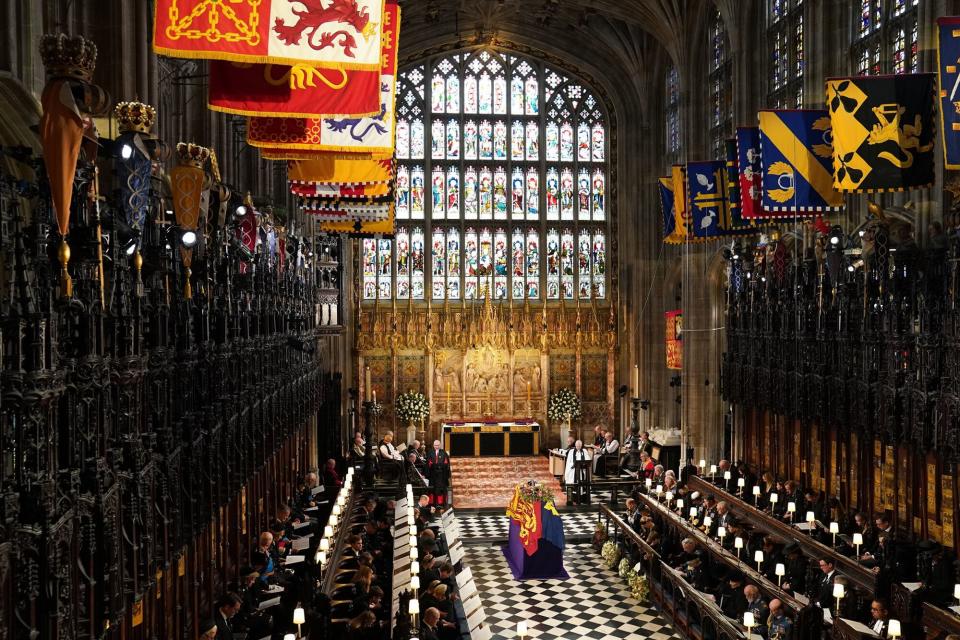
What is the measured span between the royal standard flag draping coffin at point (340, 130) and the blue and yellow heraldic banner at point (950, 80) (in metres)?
5.87

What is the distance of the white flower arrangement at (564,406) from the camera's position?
28422 millimetres

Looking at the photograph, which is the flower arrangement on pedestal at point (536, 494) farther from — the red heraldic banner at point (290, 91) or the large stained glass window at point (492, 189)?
the large stained glass window at point (492, 189)

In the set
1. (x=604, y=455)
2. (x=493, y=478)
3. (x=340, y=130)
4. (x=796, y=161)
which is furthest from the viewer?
(x=493, y=478)

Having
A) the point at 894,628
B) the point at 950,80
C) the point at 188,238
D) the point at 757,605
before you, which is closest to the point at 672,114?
the point at 950,80

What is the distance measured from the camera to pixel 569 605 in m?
14.5

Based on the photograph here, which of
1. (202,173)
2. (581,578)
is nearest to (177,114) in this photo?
(202,173)

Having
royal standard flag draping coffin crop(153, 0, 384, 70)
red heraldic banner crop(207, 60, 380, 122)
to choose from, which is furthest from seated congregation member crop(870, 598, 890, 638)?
royal standard flag draping coffin crop(153, 0, 384, 70)

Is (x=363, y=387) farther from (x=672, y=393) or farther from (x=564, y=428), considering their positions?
(x=672, y=393)

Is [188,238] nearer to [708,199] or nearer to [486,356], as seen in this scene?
[708,199]

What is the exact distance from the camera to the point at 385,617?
1039 cm

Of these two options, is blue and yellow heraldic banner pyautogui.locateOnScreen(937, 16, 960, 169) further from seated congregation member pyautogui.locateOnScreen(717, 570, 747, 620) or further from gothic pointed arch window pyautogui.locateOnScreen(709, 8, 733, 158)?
gothic pointed arch window pyautogui.locateOnScreen(709, 8, 733, 158)

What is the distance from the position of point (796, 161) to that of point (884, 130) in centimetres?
196

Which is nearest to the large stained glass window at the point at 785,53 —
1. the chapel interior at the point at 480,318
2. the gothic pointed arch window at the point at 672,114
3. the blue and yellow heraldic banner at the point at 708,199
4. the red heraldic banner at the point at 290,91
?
the chapel interior at the point at 480,318

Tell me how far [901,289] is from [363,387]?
1907cm
